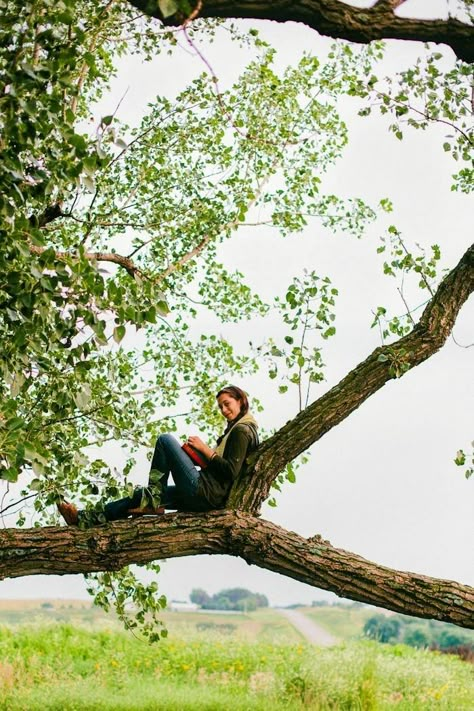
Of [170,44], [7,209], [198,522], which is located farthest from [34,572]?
[170,44]

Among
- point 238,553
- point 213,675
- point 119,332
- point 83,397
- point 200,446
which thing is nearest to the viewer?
point 119,332

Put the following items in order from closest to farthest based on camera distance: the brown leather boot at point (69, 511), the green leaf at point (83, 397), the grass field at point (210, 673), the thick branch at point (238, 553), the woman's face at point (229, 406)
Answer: the green leaf at point (83, 397) → the thick branch at point (238, 553) → the brown leather boot at point (69, 511) → the woman's face at point (229, 406) → the grass field at point (210, 673)

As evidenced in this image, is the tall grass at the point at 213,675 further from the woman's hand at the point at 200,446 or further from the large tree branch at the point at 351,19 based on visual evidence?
the large tree branch at the point at 351,19

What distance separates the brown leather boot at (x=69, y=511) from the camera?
241 inches

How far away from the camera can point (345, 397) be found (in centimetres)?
608

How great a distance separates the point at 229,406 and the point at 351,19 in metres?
2.63

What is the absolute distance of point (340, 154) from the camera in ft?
32.4

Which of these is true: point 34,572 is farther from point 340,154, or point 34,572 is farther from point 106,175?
point 340,154

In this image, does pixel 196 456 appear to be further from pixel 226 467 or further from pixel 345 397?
pixel 345 397

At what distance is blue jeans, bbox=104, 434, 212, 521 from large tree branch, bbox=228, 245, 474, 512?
25 cm

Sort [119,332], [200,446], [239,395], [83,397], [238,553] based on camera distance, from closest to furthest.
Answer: [119,332], [83,397], [238,553], [200,446], [239,395]

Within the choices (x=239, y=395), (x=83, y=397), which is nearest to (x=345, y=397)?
(x=239, y=395)

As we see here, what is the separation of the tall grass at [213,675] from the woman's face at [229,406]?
187 inches

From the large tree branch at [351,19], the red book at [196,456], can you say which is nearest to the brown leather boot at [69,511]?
the red book at [196,456]
